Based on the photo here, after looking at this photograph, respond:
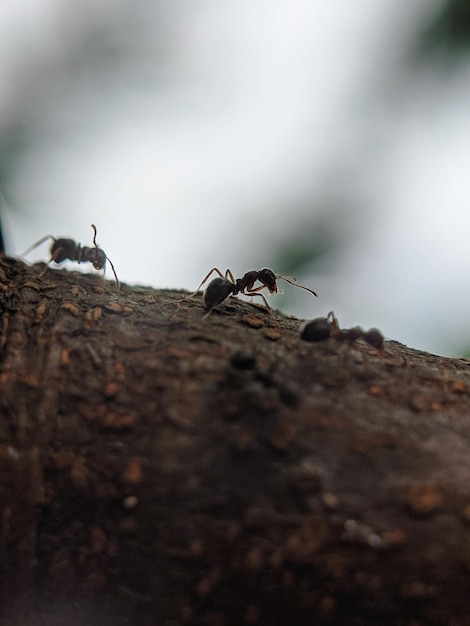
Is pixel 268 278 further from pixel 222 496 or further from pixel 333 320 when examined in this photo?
pixel 222 496

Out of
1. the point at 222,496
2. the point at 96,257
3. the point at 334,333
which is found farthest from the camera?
the point at 96,257

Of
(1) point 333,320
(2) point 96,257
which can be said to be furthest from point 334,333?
(2) point 96,257

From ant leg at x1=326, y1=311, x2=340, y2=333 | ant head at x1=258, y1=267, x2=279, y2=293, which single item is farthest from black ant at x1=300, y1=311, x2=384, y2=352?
ant head at x1=258, y1=267, x2=279, y2=293

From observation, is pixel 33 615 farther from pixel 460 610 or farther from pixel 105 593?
pixel 460 610

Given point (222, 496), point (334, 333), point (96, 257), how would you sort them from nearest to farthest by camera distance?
point (222, 496), point (334, 333), point (96, 257)

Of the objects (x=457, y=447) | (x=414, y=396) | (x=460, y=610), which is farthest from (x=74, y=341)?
(x=460, y=610)

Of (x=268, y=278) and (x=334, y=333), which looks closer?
(x=334, y=333)

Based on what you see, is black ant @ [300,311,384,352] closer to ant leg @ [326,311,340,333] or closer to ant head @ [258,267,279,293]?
ant leg @ [326,311,340,333]
